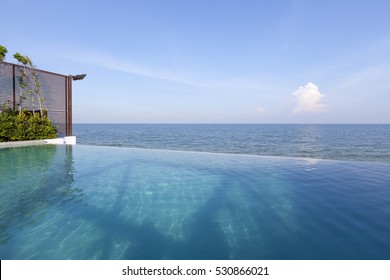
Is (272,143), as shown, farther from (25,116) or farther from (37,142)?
(25,116)

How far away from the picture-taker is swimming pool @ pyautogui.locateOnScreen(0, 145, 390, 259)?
364 cm

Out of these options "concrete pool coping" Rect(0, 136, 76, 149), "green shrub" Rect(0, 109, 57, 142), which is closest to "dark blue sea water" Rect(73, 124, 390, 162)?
"concrete pool coping" Rect(0, 136, 76, 149)

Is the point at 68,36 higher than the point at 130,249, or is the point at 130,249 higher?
the point at 68,36

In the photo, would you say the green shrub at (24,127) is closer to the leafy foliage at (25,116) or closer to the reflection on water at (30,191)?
the leafy foliage at (25,116)

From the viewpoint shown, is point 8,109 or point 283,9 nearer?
point 283,9

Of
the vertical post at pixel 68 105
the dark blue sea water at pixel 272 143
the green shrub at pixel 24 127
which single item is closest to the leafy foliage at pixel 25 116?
the green shrub at pixel 24 127

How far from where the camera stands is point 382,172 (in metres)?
9.66

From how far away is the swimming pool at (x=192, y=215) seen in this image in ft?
11.9

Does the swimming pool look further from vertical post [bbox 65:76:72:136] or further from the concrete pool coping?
vertical post [bbox 65:76:72:136]

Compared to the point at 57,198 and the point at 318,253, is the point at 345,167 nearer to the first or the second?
the point at 318,253

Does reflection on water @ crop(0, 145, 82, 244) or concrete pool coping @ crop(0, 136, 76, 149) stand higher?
concrete pool coping @ crop(0, 136, 76, 149)

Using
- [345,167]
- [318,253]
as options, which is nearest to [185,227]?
[318,253]

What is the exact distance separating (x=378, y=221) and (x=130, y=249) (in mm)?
4977
